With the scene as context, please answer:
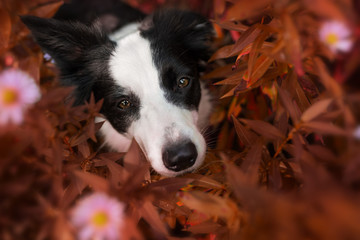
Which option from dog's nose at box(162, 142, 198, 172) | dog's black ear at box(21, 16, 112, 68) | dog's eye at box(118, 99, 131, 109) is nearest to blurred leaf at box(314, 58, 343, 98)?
dog's nose at box(162, 142, 198, 172)

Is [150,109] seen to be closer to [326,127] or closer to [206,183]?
[206,183]

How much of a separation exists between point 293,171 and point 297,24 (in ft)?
2.26

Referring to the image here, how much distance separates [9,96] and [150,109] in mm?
1110

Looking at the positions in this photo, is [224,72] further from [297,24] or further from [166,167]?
[297,24]

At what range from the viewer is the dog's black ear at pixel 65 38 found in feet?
6.11

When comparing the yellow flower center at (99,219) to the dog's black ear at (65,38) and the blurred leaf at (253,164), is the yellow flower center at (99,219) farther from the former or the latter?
the dog's black ear at (65,38)

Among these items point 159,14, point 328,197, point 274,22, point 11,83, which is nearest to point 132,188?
point 11,83

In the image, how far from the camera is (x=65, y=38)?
82.1 inches

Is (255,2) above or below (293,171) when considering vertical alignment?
above

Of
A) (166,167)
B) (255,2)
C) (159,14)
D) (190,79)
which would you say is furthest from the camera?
(159,14)

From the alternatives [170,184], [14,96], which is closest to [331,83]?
[170,184]

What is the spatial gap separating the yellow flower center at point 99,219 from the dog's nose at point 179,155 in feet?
2.84

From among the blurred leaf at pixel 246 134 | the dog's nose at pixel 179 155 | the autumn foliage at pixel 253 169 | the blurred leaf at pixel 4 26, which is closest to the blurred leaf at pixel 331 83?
the autumn foliage at pixel 253 169

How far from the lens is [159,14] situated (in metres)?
2.41
